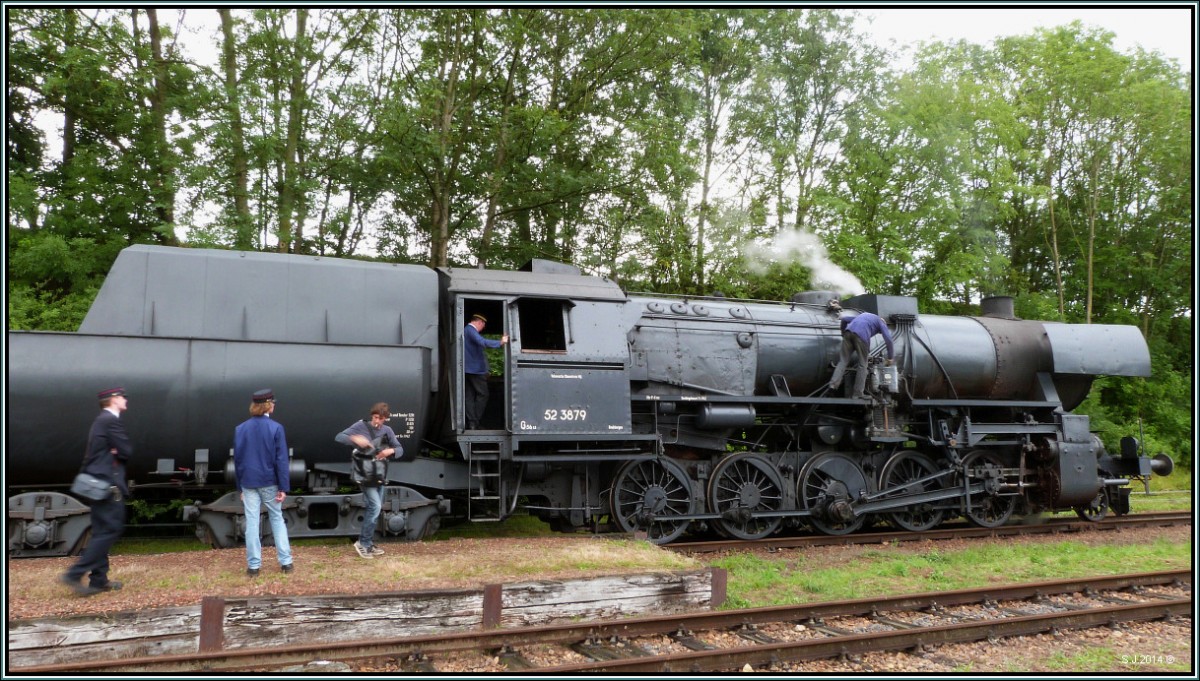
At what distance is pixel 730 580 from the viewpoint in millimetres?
7648

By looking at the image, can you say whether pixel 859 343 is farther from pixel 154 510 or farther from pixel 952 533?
pixel 154 510

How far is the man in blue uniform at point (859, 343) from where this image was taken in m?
9.80

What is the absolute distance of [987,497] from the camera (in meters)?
11.1

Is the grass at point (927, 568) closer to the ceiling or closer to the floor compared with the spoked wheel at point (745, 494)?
closer to the floor

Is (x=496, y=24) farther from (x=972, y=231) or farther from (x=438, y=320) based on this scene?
(x=972, y=231)

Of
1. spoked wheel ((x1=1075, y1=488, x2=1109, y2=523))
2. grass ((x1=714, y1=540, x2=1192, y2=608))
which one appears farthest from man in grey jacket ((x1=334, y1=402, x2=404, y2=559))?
spoked wheel ((x1=1075, y1=488, x2=1109, y2=523))

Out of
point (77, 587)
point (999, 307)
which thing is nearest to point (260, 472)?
point (77, 587)

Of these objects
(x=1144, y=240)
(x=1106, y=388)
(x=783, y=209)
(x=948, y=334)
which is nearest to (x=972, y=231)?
(x=783, y=209)

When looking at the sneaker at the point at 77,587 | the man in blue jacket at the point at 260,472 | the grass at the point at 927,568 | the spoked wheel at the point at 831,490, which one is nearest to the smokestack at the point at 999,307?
the grass at the point at 927,568

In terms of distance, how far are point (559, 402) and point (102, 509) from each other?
430cm

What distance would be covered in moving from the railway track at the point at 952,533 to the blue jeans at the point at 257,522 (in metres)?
4.48

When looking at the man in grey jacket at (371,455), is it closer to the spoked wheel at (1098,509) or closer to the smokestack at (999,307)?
the smokestack at (999,307)

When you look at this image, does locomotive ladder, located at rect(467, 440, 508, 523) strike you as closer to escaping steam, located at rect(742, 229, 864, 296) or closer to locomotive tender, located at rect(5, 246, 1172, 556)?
locomotive tender, located at rect(5, 246, 1172, 556)

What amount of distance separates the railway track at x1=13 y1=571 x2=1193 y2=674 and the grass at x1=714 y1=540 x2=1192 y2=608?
660mm
